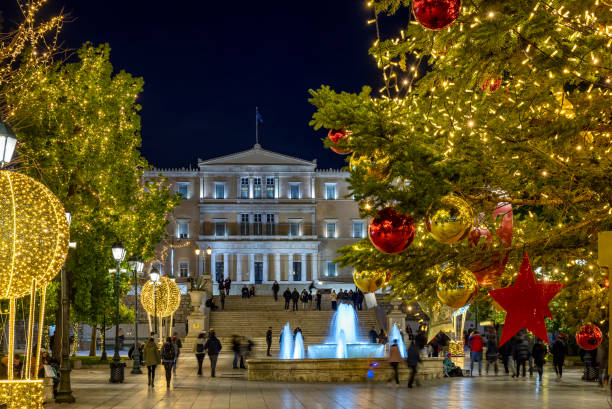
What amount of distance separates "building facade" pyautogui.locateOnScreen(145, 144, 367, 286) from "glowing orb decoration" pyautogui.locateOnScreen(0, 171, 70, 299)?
201ft

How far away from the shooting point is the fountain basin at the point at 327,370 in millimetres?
20781

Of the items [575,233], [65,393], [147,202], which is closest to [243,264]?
[147,202]

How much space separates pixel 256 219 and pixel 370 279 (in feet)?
207

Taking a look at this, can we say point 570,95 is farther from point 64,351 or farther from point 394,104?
point 64,351

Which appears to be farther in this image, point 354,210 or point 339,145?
point 354,210

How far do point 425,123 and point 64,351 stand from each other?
10172 mm

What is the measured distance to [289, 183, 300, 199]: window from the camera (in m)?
72.2

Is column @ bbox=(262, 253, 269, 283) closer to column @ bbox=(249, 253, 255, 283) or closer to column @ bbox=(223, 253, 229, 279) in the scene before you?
column @ bbox=(249, 253, 255, 283)

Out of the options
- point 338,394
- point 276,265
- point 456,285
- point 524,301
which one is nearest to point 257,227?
point 276,265

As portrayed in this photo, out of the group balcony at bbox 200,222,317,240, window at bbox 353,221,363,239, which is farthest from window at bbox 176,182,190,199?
window at bbox 353,221,363,239

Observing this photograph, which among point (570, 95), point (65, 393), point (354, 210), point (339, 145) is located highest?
point (354, 210)

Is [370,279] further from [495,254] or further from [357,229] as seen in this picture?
[357,229]

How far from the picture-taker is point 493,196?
7.88 m

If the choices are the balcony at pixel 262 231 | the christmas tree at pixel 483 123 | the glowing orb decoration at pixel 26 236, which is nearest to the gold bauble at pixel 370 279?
the christmas tree at pixel 483 123
